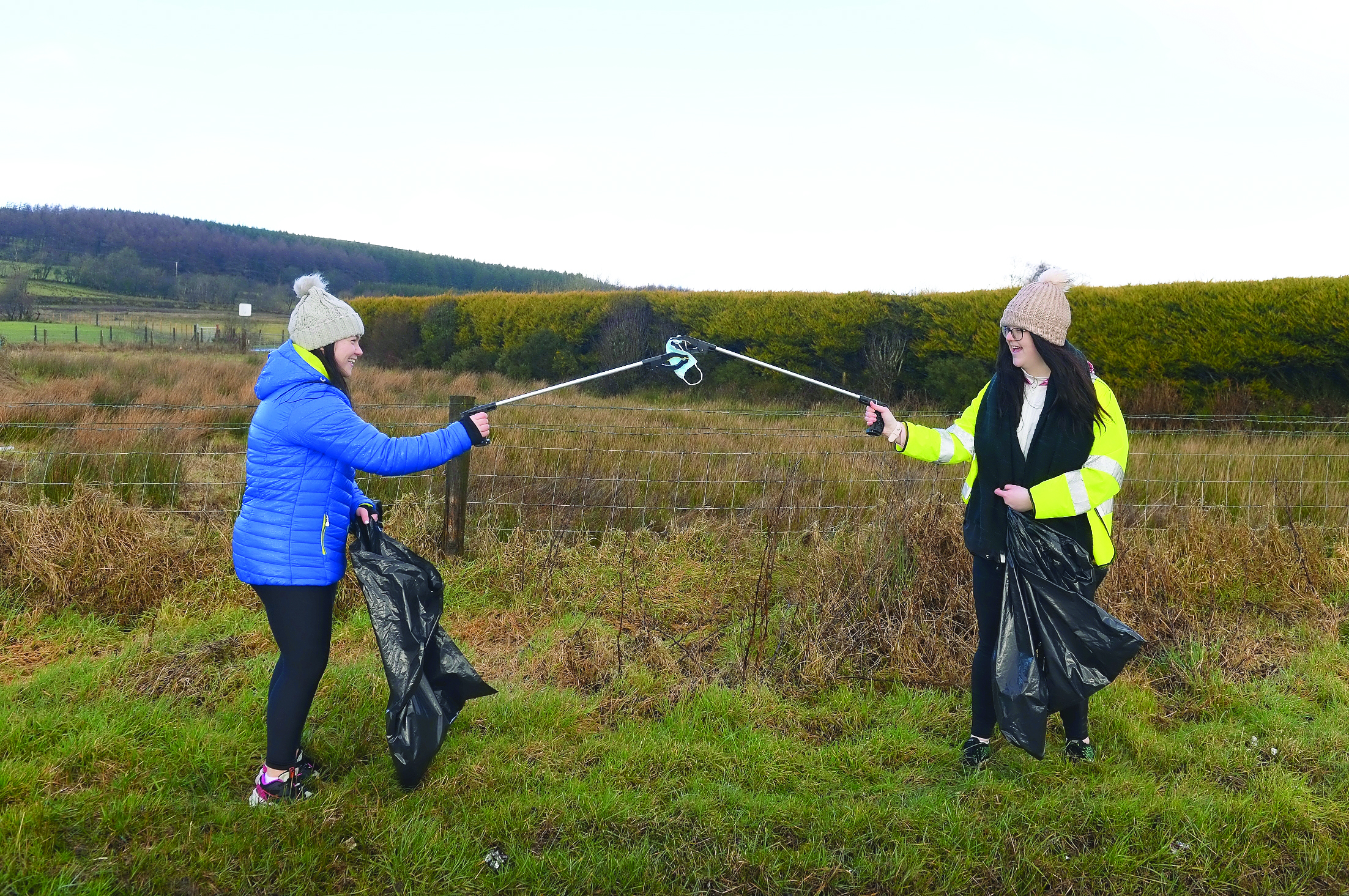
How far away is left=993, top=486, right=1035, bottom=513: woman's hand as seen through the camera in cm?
290

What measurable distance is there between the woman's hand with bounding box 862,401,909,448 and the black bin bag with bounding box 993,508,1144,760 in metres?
0.49

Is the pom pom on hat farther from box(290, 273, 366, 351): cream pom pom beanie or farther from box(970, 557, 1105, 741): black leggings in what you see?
box(970, 557, 1105, 741): black leggings

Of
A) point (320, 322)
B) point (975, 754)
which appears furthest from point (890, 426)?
point (320, 322)

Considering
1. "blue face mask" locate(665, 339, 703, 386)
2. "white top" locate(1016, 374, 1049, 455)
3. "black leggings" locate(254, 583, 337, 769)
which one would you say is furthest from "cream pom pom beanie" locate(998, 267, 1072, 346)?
"black leggings" locate(254, 583, 337, 769)

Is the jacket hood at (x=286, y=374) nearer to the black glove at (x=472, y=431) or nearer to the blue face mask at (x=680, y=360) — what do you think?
the black glove at (x=472, y=431)

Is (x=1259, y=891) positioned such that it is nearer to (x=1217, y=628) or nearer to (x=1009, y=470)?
(x=1009, y=470)

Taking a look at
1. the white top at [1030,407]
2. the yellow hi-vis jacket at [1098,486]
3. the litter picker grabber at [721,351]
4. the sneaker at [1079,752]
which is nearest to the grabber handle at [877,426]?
the litter picker grabber at [721,351]

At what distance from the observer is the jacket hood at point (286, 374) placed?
268 cm

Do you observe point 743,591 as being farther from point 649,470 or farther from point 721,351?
point 649,470

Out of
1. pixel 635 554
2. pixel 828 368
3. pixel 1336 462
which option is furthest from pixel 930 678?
pixel 828 368

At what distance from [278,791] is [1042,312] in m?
2.99

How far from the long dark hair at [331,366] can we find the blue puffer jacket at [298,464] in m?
0.05

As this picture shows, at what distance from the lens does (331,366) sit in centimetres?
284

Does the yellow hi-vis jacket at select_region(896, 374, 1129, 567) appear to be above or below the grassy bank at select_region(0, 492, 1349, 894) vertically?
above
